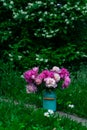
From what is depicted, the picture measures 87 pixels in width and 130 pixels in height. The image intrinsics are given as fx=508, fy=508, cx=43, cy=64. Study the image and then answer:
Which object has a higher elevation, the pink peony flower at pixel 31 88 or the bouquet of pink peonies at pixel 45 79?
the bouquet of pink peonies at pixel 45 79

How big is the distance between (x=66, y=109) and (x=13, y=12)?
14.2ft

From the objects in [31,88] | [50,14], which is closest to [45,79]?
[31,88]

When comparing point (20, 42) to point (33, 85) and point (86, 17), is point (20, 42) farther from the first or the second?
point (33, 85)

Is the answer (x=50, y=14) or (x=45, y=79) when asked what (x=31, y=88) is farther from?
(x=50, y=14)

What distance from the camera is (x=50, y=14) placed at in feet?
38.2

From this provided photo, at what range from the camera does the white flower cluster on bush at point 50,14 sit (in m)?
11.7

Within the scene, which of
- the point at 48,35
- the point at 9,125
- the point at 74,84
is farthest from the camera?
the point at 48,35

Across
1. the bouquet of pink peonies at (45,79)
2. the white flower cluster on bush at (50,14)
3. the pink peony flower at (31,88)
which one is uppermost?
the bouquet of pink peonies at (45,79)

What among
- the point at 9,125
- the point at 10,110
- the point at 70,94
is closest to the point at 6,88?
the point at 70,94

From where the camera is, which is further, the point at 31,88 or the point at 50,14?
the point at 50,14

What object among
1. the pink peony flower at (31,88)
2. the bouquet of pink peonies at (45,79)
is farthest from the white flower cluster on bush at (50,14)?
the pink peony flower at (31,88)

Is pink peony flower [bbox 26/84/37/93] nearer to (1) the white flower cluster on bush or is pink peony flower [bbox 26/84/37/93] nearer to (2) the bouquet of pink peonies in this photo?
(2) the bouquet of pink peonies

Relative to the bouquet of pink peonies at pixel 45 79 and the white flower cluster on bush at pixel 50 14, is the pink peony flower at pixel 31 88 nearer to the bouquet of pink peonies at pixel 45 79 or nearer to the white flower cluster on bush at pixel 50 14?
the bouquet of pink peonies at pixel 45 79

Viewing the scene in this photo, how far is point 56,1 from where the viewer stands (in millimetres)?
11961
